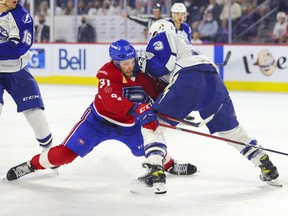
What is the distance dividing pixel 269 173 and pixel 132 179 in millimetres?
788

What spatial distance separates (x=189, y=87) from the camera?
3.70 meters

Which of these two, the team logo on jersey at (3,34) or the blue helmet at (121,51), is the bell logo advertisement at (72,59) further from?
the blue helmet at (121,51)

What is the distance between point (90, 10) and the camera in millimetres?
11492

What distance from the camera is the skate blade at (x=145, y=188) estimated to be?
361cm

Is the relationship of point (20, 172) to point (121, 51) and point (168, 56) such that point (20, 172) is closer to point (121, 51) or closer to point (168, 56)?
point (121, 51)

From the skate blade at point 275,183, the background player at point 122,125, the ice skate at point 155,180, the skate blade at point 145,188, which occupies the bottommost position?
the skate blade at point 275,183

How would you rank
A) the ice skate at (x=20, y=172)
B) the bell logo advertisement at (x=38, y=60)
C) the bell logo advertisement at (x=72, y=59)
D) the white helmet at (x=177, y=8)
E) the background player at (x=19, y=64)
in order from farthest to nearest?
the bell logo advertisement at (x=38, y=60), the bell logo advertisement at (x=72, y=59), the white helmet at (x=177, y=8), the background player at (x=19, y=64), the ice skate at (x=20, y=172)

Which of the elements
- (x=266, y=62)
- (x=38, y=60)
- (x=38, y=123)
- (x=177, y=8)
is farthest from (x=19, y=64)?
(x=38, y=60)

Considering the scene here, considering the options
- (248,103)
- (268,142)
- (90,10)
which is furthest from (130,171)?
(90,10)

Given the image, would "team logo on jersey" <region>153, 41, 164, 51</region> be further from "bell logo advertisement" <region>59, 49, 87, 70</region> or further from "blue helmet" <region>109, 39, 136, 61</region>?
"bell logo advertisement" <region>59, 49, 87, 70</region>

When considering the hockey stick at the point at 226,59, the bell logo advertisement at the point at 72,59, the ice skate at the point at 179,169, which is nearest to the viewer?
the ice skate at the point at 179,169

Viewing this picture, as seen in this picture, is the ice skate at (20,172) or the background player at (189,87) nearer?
the background player at (189,87)

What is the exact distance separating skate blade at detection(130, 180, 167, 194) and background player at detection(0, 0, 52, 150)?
3.07 feet

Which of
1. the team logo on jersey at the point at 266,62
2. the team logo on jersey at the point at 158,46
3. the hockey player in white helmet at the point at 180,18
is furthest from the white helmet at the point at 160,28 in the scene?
the team logo on jersey at the point at 266,62
